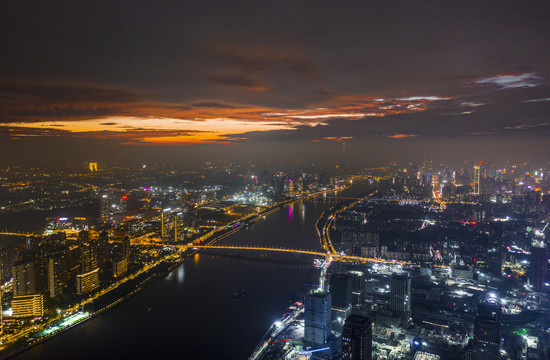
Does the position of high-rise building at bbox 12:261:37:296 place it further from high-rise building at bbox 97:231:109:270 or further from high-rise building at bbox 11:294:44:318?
high-rise building at bbox 97:231:109:270

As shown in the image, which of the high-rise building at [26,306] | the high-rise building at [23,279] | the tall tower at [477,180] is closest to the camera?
the high-rise building at [26,306]

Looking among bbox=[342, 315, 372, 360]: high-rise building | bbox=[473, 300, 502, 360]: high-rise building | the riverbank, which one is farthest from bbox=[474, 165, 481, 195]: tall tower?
bbox=[342, 315, 372, 360]: high-rise building

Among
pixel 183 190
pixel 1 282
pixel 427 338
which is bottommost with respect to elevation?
pixel 427 338

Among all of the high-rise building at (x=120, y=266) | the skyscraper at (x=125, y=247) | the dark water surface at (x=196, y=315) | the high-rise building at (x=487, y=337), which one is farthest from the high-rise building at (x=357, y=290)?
the skyscraper at (x=125, y=247)

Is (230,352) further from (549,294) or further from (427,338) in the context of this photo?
(549,294)

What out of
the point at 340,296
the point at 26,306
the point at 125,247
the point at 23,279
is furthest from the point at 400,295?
the point at 23,279

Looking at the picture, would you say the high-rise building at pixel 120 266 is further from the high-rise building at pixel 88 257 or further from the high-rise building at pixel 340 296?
the high-rise building at pixel 340 296

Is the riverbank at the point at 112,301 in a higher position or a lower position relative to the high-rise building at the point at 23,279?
lower

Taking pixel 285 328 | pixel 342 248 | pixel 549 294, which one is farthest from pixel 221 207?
pixel 549 294
